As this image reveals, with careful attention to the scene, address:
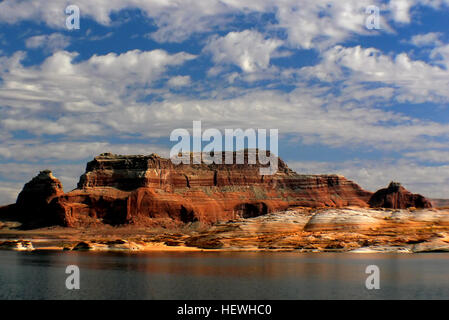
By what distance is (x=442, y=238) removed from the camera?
12194 cm

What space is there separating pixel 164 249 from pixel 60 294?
89.7 meters

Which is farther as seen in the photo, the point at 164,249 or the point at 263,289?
the point at 164,249

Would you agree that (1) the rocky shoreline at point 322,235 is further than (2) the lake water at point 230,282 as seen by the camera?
Yes

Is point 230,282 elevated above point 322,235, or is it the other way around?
point 322,235

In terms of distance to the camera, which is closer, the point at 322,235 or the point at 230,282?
the point at 230,282

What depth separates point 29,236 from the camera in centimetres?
19162

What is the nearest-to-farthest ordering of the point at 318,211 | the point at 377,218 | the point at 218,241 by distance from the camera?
Answer: the point at 218,241
the point at 377,218
the point at 318,211

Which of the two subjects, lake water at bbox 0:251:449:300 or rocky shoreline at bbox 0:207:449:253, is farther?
rocky shoreline at bbox 0:207:449:253

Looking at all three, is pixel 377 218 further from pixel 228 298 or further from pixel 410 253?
pixel 228 298

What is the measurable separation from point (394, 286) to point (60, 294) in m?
35.9
